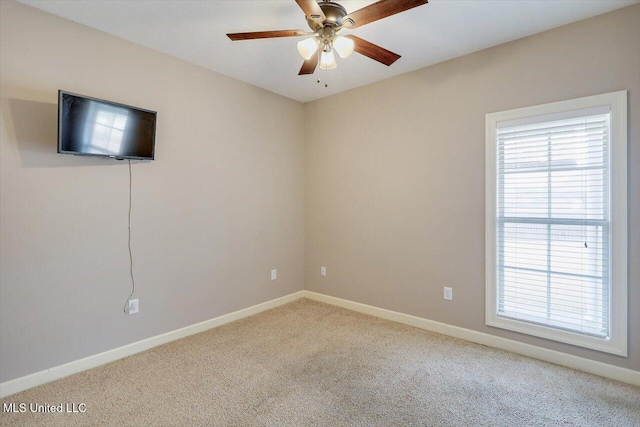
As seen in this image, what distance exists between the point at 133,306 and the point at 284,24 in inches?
101

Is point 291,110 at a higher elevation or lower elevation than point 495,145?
higher

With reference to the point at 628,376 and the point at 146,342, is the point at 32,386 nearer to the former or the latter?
the point at 146,342

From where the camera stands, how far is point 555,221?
2408mm

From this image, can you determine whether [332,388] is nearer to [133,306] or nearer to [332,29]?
[133,306]

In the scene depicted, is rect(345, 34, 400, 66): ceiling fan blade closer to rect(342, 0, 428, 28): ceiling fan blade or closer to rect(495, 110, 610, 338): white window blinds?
rect(342, 0, 428, 28): ceiling fan blade

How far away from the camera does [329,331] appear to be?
3061 millimetres

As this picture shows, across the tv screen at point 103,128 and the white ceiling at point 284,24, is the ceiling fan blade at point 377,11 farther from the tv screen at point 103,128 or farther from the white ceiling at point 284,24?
the tv screen at point 103,128

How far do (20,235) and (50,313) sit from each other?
583 millimetres

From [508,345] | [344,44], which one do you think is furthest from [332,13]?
[508,345]

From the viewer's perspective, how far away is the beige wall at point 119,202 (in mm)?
2066

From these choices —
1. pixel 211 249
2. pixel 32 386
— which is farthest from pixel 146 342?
pixel 211 249

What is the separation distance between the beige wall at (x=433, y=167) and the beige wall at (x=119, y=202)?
0.75 metres

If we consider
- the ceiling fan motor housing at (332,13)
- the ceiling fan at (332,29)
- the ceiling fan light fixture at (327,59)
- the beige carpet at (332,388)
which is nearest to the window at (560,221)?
the beige carpet at (332,388)

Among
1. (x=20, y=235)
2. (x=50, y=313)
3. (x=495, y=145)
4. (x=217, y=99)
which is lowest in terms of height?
(x=50, y=313)
